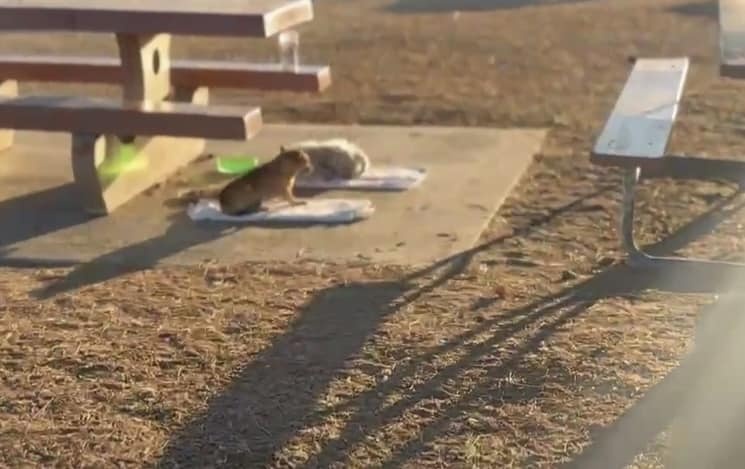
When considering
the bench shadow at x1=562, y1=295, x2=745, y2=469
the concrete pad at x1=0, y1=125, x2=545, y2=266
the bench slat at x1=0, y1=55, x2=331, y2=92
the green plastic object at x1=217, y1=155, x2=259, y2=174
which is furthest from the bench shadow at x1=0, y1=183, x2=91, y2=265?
the bench shadow at x1=562, y1=295, x2=745, y2=469

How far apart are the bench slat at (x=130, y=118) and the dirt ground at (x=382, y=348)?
837 mm

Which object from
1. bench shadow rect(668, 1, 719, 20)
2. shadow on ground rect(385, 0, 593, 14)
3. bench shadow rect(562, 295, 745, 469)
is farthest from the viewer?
shadow on ground rect(385, 0, 593, 14)

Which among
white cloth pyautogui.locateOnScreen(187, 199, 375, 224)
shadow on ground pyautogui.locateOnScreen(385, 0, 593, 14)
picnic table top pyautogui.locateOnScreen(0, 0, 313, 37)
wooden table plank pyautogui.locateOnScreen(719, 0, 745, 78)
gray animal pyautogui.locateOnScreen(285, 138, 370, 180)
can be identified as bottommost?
shadow on ground pyautogui.locateOnScreen(385, 0, 593, 14)

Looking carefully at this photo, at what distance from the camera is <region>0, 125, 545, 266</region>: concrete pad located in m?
5.70

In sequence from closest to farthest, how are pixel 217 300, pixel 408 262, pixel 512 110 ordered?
pixel 217 300 < pixel 408 262 < pixel 512 110

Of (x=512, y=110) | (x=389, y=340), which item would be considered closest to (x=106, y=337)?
(x=389, y=340)

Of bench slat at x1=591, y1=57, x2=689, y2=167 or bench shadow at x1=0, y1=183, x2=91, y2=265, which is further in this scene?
bench shadow at x1=0, y1=183, x2=91, y2=265

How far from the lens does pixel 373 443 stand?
3.87 m

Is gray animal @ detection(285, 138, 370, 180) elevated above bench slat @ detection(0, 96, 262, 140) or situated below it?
below

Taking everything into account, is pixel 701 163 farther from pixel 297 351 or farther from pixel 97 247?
pixel 97 247

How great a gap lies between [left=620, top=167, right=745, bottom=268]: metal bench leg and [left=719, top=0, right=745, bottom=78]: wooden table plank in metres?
0.57

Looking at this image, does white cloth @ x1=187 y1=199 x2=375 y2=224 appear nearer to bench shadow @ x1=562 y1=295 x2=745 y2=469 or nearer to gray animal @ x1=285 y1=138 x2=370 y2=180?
gray animal @ x1=285 y1=138 x2=370 y2=180

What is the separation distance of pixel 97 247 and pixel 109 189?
0.61 m

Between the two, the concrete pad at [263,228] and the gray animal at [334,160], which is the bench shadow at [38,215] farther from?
the gray animal at [334,160]
